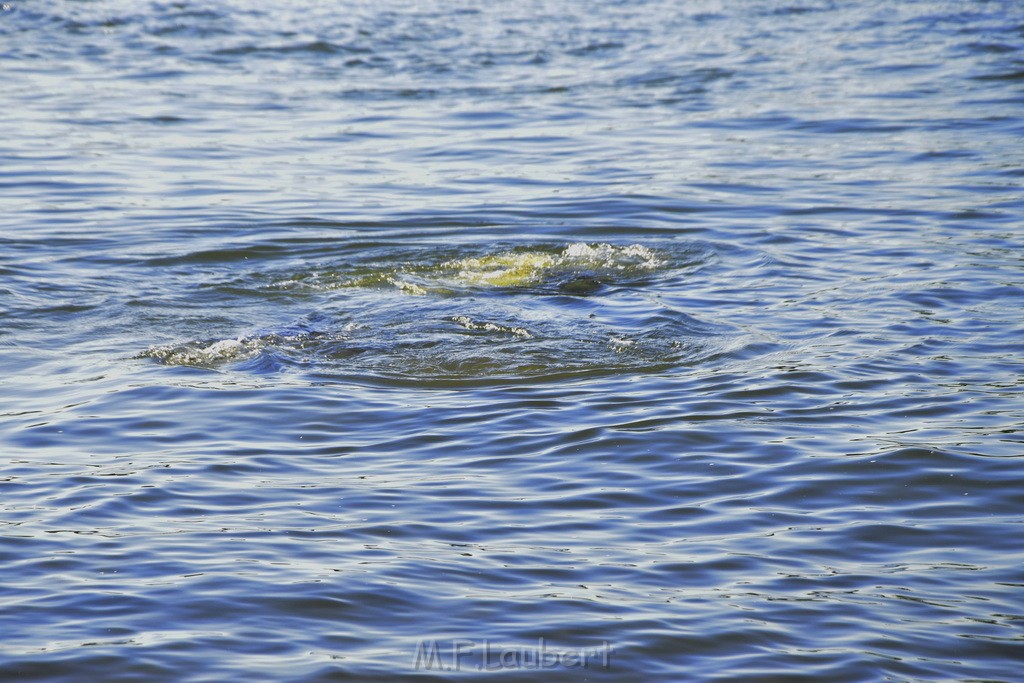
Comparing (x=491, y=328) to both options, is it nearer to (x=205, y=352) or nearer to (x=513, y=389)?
(x=513, y=389)

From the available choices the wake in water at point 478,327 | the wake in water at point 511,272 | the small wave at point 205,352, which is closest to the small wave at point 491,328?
the wake in water at point 478,327

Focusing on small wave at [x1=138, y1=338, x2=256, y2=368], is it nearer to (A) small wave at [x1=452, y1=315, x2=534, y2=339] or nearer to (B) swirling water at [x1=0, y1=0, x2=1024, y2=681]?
(B) swirling water at [x1=0, y1=0, x2=1024, y2=681]

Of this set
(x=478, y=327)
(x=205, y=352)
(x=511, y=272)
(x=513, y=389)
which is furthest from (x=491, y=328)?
(x=205, y=352)

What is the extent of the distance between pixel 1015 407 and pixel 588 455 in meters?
2.38

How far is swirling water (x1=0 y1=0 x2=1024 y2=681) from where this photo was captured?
444cm

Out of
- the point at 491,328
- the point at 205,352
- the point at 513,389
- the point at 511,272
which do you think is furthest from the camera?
the point at 511,272

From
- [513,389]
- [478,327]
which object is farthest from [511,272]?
[513,389]

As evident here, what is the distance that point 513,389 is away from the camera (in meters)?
7.14

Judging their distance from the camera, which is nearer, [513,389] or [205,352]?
[513,389]

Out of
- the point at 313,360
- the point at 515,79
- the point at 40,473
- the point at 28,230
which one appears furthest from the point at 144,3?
the point at 40,473

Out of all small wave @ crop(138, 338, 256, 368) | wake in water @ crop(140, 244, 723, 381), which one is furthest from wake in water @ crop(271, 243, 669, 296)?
small wave @ crop(138, 338, 256, 368)

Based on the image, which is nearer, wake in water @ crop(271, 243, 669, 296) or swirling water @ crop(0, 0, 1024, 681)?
swirling water @ crop(0, 0, 1024, 681)

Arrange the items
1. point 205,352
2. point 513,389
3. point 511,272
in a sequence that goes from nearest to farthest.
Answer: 1. point 513,389
2. point 205,352
3. point 511,272

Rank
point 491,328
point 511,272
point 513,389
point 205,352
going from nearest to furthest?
point 513,389 < point 205,352 < point 491,328 < point 511,272
